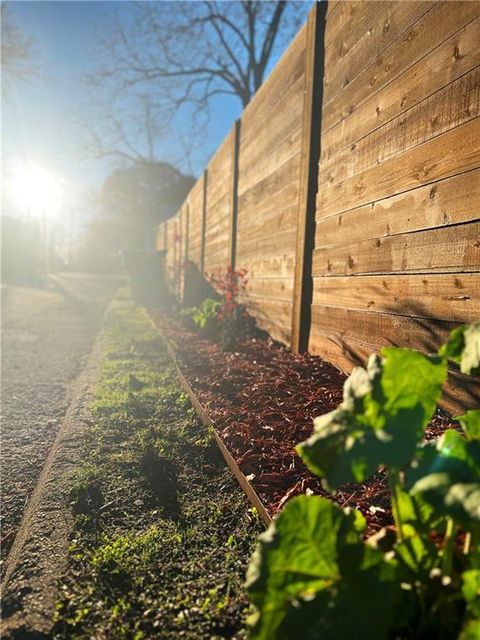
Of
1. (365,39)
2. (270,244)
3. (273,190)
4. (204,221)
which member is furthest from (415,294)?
(204,221)

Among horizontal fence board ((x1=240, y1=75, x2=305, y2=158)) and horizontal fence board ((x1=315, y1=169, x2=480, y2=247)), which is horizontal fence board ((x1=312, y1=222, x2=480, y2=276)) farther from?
horizontal fence board ((x1=240, y1=75, x2=305, y2=158))

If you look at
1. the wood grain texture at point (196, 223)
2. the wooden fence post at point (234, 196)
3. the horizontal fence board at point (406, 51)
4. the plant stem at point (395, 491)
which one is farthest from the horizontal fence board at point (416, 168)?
the wood grain texture at point (196, 223)

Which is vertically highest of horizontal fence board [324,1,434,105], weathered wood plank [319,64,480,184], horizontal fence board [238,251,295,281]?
horizontal fence board [324,1,434,105]

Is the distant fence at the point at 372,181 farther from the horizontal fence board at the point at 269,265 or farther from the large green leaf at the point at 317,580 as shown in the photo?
the large green leaf at the point at 317,580

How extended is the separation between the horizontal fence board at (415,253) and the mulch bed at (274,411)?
719 mm

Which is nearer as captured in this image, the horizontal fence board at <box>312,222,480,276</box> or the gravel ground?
the horizontal fence board at <box>312,222,480,276</box>

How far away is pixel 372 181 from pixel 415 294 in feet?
2.67

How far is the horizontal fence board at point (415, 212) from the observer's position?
194 centimetres

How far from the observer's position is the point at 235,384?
3.48 meters

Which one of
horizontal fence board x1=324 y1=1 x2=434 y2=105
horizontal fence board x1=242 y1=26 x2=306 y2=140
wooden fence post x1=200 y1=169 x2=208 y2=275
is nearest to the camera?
horizontal fence board x1=324 y1=1 x2=434 y2=105

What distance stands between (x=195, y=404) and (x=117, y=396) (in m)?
0.86

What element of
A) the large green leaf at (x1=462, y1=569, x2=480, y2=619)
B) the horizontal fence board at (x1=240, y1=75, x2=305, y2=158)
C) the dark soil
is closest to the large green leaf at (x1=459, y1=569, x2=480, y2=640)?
the large green leaf at (x1=462, y1=569, x2=480, y2=619)

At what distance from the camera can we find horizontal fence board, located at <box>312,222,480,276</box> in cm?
194

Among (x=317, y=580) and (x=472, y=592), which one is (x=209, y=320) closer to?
(x=317, y=580)
